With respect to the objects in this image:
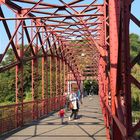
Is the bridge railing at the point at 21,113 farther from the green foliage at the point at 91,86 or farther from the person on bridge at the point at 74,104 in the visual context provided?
the green foliage at the point at 91,86

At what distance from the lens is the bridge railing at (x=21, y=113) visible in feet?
48.1

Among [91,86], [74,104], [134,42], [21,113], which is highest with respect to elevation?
[134,42]

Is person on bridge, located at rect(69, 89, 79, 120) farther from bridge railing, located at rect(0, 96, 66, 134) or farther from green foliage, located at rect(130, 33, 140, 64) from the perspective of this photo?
green foliage, located at rect(130, 33, 140, 64)

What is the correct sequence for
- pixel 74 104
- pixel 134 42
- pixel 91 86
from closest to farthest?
pixel 74 104, pixel 134 42, pixel 91 86

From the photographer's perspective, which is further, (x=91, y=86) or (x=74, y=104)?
(x=91, y=86)

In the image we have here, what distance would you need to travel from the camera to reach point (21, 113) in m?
17.1

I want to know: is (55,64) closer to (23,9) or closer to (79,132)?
(23,9)

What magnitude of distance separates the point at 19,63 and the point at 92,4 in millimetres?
3910

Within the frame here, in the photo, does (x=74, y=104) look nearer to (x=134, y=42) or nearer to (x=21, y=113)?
(x=21, y=113)

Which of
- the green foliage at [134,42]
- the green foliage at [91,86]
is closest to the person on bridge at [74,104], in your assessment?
the green foliage at [134,42]

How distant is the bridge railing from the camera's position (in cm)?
1466

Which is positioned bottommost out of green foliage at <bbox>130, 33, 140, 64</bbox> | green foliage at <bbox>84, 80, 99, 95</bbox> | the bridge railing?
the bridge railing

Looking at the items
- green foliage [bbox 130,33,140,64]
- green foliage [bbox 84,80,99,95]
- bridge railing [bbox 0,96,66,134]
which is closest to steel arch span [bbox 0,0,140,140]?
bridge railing [bbox 0,96,66,134]

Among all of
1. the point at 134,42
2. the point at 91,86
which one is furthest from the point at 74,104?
the point at 91,86
